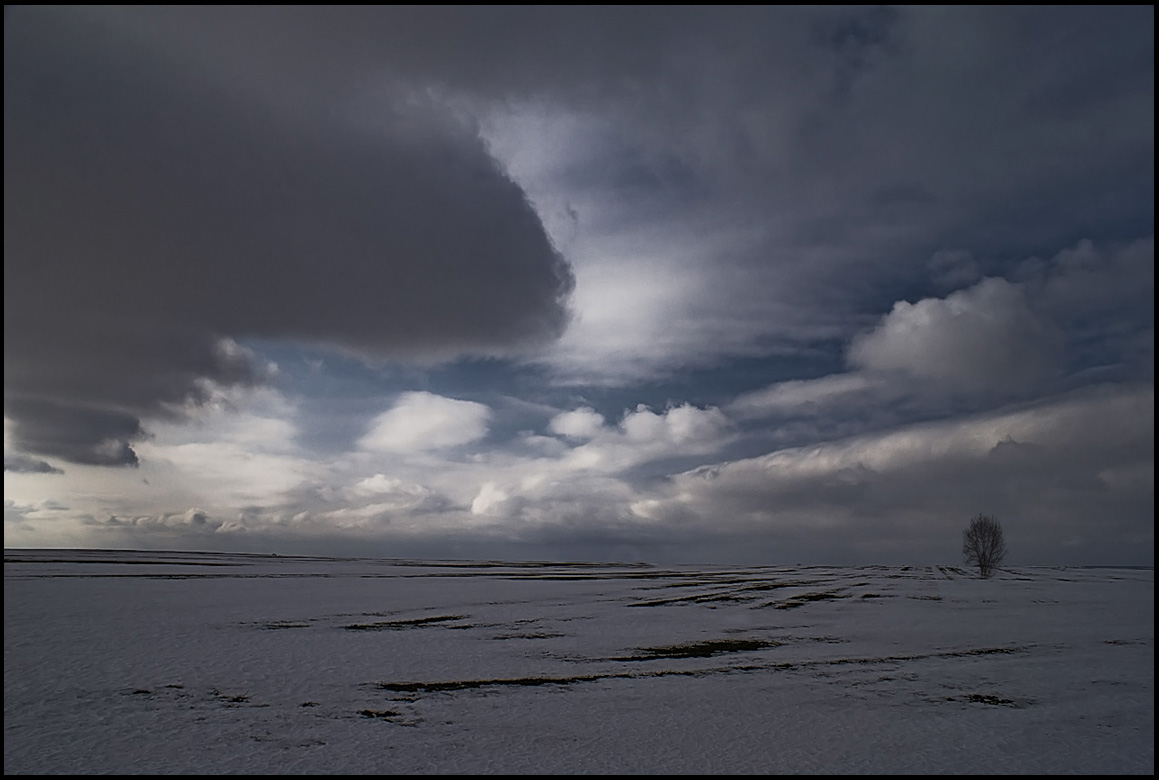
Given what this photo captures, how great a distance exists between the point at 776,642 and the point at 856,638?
179 inches

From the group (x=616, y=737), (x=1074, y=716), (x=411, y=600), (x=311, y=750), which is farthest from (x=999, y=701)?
(x=411, y=600)

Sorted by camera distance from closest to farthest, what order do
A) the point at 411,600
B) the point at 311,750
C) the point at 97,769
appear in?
the point at 97,769, the point at 311,750, the point at 411,600

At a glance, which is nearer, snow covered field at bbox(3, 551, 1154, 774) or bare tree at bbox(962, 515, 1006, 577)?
snow covered field at bbox(3, 551, 1154, 774)

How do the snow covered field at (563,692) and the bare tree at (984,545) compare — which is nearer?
the snow covered field at (563,692)

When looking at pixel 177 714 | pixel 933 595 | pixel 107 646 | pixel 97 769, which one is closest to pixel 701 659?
pixel 177 714

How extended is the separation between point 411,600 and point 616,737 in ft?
118

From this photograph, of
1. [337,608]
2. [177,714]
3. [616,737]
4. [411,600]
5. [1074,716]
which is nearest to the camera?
[616,737]

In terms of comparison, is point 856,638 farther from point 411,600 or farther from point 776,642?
point 411,600

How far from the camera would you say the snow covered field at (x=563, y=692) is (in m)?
16.4

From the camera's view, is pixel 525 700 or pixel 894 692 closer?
pixel 525 700

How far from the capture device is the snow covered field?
53.7ft

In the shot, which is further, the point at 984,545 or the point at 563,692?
the point at 984,545

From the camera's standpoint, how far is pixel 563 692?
21.8 m

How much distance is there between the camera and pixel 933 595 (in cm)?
6025
